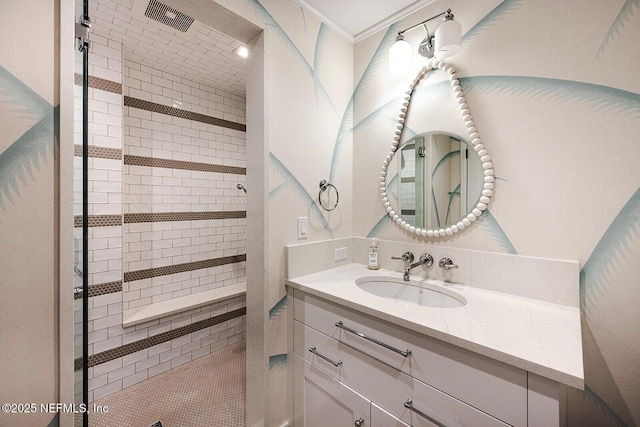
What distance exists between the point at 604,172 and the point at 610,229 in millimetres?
235

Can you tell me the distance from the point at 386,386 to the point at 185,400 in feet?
5.05

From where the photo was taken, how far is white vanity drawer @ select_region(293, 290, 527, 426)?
0.79 meters

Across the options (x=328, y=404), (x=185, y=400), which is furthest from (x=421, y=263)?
(x=185, y=400)

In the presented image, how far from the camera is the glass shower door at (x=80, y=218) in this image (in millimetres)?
872

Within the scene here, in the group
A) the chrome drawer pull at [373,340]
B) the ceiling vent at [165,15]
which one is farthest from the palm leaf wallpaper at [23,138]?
the chrome drawer pull at [373,340]

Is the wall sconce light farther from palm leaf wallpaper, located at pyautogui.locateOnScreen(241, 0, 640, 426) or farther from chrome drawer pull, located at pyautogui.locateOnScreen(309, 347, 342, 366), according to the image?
chrome drawer pull, located at pyautogui.locateOnScreen(309, 347, 342, 366)

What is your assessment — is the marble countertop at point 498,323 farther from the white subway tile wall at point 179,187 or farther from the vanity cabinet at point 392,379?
the white subway tile wall at point 179,187

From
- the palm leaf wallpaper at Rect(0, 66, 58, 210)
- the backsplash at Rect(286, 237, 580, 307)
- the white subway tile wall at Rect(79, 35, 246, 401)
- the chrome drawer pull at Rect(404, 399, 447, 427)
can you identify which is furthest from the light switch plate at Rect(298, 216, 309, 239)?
the white subway tile wall at Rect(79, 35, 246, 401)

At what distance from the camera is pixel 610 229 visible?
1.07 metres

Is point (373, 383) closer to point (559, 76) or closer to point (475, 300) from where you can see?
point (475, 300)

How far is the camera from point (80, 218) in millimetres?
883

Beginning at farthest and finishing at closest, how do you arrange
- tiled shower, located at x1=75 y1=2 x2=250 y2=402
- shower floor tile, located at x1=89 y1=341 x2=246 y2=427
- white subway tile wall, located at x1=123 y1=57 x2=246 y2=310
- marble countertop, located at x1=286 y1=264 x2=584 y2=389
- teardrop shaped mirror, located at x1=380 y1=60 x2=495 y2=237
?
white subway tile wall, located at x1=123 y1=57 x2=246 y2=310 → tiled shower, located at x1=75 y1=2 x2=250 y2=402 → shower floor tile, located at x1=89 y1=341 x2=246 y2=427 → teardrop shaped mirror, located at x1=380 y1=60 x2=495 y2=237 → marble countertop, located at x1=286 y1=264 x2=584 y2=389

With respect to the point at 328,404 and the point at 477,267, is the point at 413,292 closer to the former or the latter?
the point at 477,267

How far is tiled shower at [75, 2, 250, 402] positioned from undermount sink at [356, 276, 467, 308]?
1608mm
